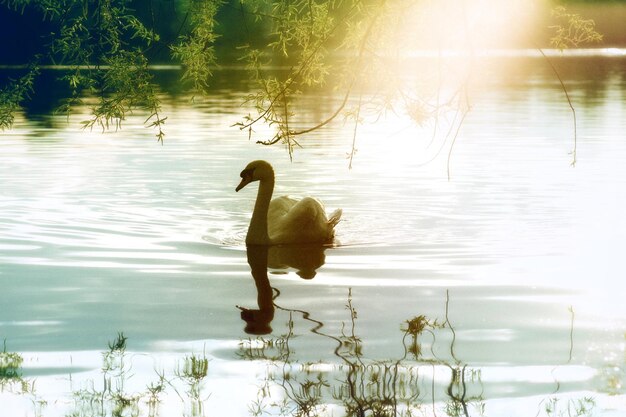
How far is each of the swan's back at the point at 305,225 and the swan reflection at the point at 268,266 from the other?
0.13m

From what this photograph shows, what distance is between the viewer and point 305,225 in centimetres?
1638

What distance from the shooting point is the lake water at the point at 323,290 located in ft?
29.0

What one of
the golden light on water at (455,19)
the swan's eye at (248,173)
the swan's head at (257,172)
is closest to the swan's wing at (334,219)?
the swan's head at (257,172)

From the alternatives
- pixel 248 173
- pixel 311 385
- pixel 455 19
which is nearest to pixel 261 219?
pixel 248 173

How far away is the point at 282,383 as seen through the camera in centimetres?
903

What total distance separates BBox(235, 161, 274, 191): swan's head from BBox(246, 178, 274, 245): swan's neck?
0.11m

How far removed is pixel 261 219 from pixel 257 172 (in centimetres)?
111

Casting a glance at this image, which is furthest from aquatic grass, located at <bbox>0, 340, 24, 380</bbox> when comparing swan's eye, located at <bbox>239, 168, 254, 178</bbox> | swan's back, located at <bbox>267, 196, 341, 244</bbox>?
swan's eye, located at <bbox>239, 168, 254, 178</bbox>

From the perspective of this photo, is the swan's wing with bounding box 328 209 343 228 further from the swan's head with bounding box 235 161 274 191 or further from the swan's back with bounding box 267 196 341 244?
the swan's head with bounding box 235 161 274 191

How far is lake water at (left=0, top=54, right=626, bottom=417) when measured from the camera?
29.0 feet

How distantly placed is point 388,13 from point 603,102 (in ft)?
113

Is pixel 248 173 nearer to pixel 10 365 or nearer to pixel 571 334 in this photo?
pixel 571 334

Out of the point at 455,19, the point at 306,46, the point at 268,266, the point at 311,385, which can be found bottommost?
the point at 268,266

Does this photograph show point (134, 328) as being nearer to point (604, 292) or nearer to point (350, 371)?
point (350, 371)
